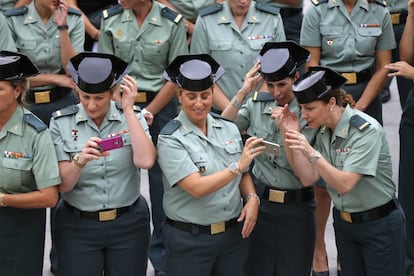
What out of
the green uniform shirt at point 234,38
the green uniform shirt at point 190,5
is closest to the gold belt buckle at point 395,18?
the green uniform shirt at point 234,38

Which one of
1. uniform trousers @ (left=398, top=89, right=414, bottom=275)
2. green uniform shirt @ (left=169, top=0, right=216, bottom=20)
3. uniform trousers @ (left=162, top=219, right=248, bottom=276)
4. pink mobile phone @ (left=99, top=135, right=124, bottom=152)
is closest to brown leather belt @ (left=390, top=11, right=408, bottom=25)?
uniform trousers @ (left=398, top=89, right=414, bottom=275)

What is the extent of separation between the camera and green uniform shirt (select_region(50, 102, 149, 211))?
5.23 m

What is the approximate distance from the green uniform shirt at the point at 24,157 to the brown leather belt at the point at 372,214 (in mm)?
1648

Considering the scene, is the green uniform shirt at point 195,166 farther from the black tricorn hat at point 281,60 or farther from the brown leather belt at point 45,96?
the brown leather belt at point 45,96

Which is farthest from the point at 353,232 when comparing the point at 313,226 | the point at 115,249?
the point at 115,249

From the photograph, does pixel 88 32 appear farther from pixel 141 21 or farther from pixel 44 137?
pixel 44 137

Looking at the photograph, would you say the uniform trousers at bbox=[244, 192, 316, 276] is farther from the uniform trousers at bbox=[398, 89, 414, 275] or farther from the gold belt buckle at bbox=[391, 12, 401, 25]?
the gold belt buckle at bbox=[391, 12, 401, 25]

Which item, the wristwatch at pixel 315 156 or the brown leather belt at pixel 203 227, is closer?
the wristwatch at pixel 315 156

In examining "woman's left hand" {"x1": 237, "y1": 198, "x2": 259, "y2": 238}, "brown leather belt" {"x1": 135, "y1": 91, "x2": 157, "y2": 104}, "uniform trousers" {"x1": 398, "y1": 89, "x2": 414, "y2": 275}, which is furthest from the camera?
"brown leather belt" {"x1": 135, "y1": 91, "x2": 157, "y2": 104}

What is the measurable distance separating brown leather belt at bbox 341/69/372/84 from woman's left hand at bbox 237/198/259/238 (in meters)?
1.60

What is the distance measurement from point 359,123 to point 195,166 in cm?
93

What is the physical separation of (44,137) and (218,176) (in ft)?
3.18

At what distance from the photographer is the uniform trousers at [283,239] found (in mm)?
5586

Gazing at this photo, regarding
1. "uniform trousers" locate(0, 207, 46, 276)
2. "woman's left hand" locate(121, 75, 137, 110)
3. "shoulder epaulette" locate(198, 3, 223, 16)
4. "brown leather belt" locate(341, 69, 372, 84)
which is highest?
"woman's left hand" locate(121, 75, 137, 110)
